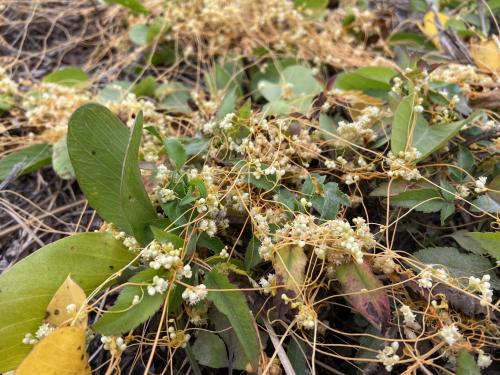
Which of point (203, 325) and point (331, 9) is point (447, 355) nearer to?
point (203, 325)

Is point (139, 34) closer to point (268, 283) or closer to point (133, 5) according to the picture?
point (133, 5)

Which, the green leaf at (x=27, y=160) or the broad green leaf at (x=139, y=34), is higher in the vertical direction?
the broad green leaf at (x=139, y=34)

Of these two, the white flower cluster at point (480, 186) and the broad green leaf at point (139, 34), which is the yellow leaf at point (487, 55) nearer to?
the white flower cluster at point (480, 186)

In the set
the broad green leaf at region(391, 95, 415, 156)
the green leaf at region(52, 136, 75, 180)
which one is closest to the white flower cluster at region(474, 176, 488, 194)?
the broad green leaf at region(391, 95, 415, 156)

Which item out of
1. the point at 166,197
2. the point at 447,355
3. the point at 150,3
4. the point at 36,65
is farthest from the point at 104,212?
the point at 150,3

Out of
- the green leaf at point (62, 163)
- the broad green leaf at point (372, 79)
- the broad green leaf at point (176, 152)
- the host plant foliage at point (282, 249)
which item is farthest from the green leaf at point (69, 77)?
the broad green leaf at point (372, 79)

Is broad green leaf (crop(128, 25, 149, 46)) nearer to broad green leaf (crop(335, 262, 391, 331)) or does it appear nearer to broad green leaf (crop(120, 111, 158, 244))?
broad green leaf (crop(120, 111, 158, 244))
